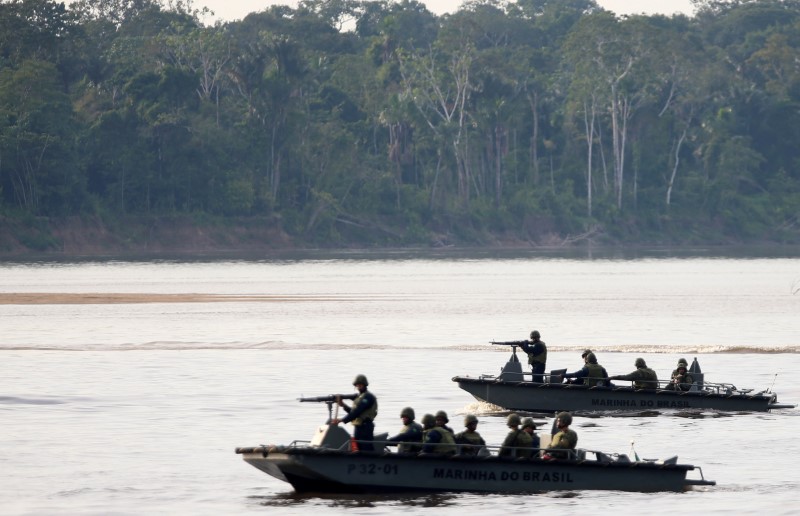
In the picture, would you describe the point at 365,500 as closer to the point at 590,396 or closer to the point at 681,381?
the point at 590,396

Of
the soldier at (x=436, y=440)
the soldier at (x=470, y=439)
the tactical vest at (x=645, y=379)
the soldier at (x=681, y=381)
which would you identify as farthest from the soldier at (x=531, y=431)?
the soldier at (x=681, y=381)

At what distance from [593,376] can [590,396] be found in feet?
1.54

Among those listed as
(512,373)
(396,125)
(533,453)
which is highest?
(396,125)

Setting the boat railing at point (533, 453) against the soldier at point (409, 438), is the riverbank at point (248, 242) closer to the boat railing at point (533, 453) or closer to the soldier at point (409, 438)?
the soldier at point (409, 438)

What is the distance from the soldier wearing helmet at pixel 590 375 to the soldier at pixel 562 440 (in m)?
9.38

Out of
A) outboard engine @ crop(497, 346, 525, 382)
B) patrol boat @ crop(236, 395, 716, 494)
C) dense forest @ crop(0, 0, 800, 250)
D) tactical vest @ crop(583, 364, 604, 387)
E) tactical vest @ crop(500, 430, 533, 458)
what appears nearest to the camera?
patrol boat @ crop(236, 395, 716, 494)

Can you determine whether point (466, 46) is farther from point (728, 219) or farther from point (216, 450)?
point (216, 450)

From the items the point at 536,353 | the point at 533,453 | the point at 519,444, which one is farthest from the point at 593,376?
the point at 519,444

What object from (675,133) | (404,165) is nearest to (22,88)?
(404,165)

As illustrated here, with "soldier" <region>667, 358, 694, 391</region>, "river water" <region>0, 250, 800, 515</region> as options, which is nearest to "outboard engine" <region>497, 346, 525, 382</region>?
"river water" <region>0, 250, 800, 515</region>

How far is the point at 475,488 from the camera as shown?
2648cm

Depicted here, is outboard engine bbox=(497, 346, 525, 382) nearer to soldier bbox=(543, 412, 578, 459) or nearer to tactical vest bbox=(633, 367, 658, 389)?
tactical vest bbox=(633, 367, 658, 389)

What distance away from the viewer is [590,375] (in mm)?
36062

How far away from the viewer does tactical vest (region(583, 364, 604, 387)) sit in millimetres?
35906
